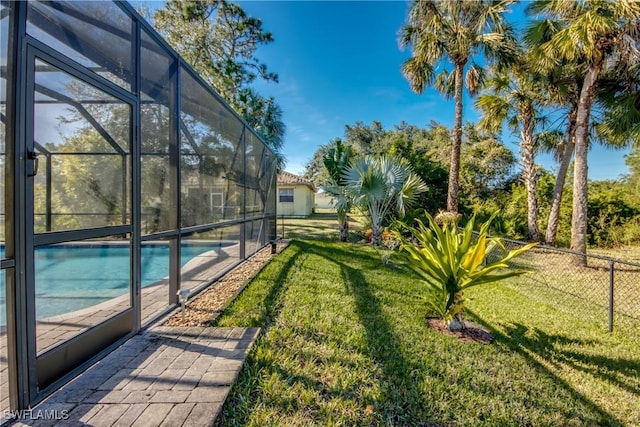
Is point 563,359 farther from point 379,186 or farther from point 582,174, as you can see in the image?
point 379,186

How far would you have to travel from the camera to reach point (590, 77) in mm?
7109

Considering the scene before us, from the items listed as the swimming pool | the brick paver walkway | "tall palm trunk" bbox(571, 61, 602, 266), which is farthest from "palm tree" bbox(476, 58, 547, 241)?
the swimming pool

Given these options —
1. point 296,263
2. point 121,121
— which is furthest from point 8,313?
point 296,263

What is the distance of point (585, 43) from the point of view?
6.41 metres

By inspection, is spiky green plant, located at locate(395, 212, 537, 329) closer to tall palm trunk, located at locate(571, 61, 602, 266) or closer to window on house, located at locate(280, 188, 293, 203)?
tall palm trunk, located at locate(571, 61, 602, 266)

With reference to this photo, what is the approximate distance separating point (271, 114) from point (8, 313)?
1678 centimetres

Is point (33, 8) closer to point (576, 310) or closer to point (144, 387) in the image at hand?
point (144, 387)

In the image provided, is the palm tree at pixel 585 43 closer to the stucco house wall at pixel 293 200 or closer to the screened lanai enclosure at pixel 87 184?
the screened lanai enclosure at pixel 87 184

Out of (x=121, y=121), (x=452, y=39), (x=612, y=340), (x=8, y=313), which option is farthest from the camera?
(x=452, y=39)

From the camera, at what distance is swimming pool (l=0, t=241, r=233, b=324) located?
205 cm

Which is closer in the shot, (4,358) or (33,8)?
(33,8)

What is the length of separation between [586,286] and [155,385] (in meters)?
8.09

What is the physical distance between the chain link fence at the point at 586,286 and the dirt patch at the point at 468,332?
1.03m

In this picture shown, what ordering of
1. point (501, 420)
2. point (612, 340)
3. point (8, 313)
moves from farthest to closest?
point (612, 340) → point (501, 420) → point (8, 313)
